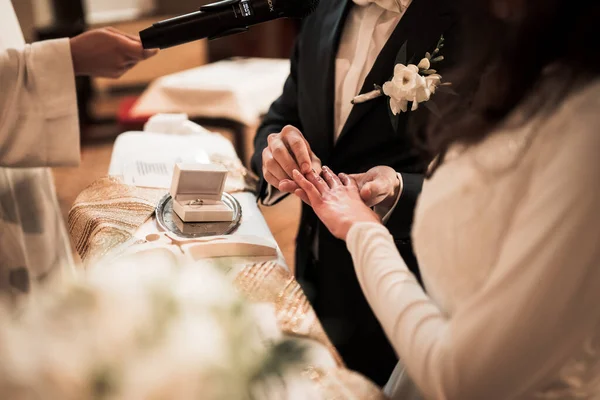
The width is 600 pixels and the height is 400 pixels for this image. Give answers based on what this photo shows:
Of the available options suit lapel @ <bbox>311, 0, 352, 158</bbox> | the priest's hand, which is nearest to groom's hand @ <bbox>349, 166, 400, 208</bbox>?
suit lapel @ <bbox>311, 0, 352, 158</bbox>

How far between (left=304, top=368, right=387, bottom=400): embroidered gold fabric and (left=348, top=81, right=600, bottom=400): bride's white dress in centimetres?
7

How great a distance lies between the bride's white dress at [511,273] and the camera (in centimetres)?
45

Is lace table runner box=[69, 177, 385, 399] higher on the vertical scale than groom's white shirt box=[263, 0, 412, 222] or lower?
lower

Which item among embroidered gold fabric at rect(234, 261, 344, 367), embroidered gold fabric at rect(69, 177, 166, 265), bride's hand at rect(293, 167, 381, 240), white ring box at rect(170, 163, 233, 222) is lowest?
embroidered gold fabric at rect(234, 261, 344, 367)

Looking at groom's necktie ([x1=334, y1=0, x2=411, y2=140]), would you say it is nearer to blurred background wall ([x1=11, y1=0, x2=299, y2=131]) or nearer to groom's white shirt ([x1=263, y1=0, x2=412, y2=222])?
groom's white shirt ([x1=263, y1=0, x2=412, y2=222])

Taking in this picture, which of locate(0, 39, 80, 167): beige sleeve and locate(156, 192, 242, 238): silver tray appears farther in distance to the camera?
locate(0, 39, 80, 167): beige sleeve

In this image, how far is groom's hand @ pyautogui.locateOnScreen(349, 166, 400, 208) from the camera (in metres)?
0.82

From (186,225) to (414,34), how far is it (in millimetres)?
523

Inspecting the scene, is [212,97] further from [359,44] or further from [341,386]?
[341,386]

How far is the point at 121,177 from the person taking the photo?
1055 millimetres

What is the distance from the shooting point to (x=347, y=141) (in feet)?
3.35

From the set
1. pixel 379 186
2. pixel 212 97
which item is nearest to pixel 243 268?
pixel 379 186

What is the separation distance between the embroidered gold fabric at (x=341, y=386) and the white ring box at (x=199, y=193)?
0.37 m

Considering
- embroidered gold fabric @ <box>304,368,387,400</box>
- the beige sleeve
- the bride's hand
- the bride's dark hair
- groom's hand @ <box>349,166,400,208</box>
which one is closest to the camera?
the bride's dark hair
